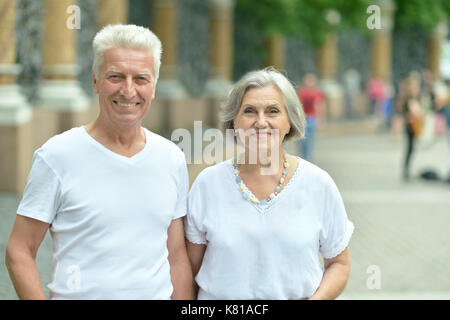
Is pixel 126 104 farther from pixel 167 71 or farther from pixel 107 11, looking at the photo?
pixel 167 71

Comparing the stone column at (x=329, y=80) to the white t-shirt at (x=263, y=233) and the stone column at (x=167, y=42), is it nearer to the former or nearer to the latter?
the stone column at (x=167, y=42)

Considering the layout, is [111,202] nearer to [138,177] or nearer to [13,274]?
[138,177]

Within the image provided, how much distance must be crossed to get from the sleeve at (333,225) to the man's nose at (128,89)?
0.70 meters

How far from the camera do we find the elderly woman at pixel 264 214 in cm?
283

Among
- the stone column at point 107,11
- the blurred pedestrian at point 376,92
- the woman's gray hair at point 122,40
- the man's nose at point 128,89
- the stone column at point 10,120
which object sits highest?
the stone column at point 107,11

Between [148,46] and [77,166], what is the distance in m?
0.40

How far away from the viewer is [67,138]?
2686mm

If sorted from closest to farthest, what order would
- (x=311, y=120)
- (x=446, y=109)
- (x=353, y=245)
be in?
(x=353, y=245) < (x=446, y=109) < (x=311, y=120)

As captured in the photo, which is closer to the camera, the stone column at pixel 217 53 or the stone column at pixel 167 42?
the stone column at pixel 167 42

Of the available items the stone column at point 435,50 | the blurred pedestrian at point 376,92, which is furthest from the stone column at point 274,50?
the stone column at point 435,50

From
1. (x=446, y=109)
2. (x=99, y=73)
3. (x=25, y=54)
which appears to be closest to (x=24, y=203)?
(x=99, y=73)

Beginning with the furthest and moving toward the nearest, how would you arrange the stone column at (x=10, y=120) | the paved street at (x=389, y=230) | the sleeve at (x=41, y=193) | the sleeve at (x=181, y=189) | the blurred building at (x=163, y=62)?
the blurred building at (x=163, y=62)
the stone column at (x=10, y=120)
the paved street at (x=389, y=230)
the sleeve at (x=181, y=189)
the sleeve at (x=41, y=193)

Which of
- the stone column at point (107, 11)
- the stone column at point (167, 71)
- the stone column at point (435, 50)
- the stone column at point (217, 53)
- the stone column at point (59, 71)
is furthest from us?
the stone column at point (435, 50)

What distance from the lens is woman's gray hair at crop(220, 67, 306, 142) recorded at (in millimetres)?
2869
